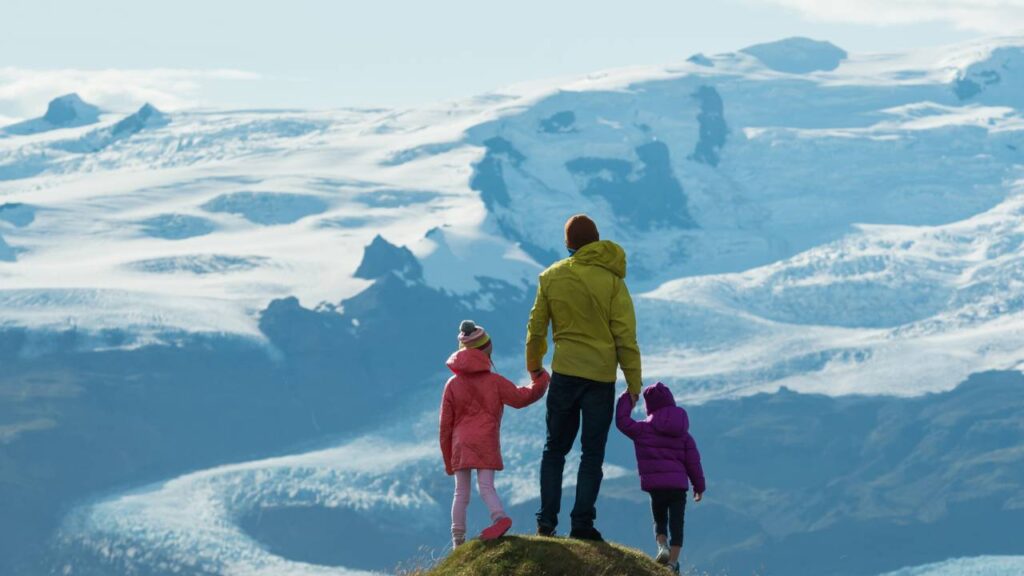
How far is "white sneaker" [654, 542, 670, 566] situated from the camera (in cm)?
2070

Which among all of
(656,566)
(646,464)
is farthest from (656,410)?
(656,566)

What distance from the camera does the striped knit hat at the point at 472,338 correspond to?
20.6 m

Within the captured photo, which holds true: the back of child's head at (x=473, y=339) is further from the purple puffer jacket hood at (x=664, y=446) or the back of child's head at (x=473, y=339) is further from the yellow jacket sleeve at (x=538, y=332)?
the purple puffer jacket hood at (x=664, y=446)

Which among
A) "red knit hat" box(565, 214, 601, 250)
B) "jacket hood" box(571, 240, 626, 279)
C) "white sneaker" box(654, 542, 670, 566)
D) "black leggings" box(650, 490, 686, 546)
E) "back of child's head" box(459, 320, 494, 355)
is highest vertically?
"red knit hat" box(565, 214, 601, 250)

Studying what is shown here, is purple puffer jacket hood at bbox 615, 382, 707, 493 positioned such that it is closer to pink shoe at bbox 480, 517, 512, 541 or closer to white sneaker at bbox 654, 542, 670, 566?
white sneaker at bbox 654, 542, 670, 566

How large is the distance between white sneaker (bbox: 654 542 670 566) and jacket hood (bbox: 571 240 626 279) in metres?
3.46

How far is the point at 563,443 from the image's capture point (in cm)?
2088

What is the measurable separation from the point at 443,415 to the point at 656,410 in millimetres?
2624

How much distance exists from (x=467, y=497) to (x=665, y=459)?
2478 millimetres

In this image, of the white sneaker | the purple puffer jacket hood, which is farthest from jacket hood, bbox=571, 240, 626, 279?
the white sneaker

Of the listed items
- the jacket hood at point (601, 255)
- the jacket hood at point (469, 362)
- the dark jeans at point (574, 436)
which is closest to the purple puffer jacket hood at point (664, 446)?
the dark jeans at point (574, 436)

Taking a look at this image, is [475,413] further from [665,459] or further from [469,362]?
[665,459]

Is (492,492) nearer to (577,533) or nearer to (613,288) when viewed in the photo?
(577,533)

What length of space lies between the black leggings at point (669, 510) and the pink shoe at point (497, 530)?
2.03m
